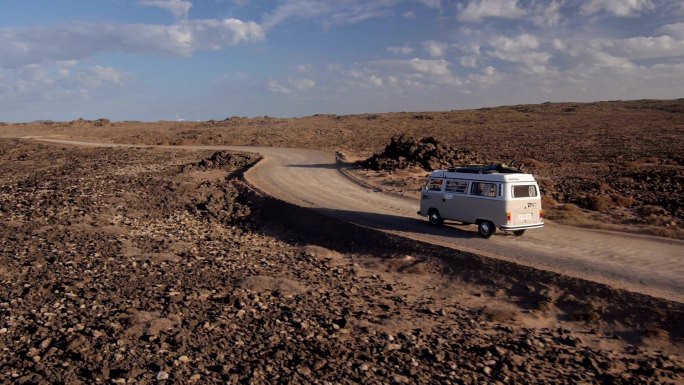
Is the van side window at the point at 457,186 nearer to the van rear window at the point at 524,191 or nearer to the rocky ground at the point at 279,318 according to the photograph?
the van rear window at the point at 524,191

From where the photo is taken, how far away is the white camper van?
16.3m

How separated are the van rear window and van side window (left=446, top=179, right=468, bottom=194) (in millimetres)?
1763

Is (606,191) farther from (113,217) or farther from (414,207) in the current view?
(113,217)

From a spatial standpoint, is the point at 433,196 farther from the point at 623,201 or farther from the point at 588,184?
the point at 588,184

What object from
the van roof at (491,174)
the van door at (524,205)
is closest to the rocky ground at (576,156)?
the van door at (524,205)

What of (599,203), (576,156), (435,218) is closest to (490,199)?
(435,218)

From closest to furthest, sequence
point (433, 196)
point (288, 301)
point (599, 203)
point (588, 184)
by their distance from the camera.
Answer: point (288, 301) < point (433, 196) < point (599, 203) < point (588, 184)

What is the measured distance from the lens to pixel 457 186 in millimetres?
18016

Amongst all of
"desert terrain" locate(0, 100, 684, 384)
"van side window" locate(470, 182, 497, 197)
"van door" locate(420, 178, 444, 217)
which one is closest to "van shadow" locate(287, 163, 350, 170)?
"desert terrain" locate(0, 100, 684, 384)

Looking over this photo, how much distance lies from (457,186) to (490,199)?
1.63m

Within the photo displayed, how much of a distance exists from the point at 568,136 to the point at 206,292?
5527 centimetres

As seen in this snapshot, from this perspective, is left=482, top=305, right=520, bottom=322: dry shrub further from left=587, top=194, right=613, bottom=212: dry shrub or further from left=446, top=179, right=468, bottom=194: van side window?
left=587, top=194, right=613, bottom=212: dry shrub

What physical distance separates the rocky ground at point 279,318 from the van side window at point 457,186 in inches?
112

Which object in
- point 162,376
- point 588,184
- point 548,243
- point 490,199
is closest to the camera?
point 162,376
